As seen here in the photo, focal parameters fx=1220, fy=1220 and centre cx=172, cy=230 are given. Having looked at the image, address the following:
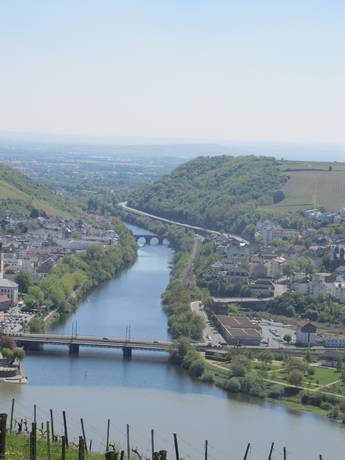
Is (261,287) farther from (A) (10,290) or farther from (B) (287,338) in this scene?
(B) (287,338)

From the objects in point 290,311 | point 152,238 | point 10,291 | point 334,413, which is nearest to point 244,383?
point 334,413

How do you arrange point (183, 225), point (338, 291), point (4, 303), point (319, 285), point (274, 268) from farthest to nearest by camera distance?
point (183, 225) → point (274, 268) → point (319, 285) → point (338, 291) → point (4, 303)

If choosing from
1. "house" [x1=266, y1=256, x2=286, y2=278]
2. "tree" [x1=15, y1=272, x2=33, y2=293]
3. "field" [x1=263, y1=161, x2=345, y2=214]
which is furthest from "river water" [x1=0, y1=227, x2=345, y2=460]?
"field" [x1=263, y1=161, x2=345, y2=214]

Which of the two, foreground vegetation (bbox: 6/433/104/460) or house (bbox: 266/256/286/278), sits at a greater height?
foreground vegetation (bbox: 6/433/104/460)

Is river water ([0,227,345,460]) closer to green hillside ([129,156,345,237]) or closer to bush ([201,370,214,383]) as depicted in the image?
bush ([201,370,214,383])

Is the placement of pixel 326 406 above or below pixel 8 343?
below

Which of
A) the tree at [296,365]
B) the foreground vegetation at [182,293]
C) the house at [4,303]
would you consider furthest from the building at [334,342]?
the house at [4,303]
